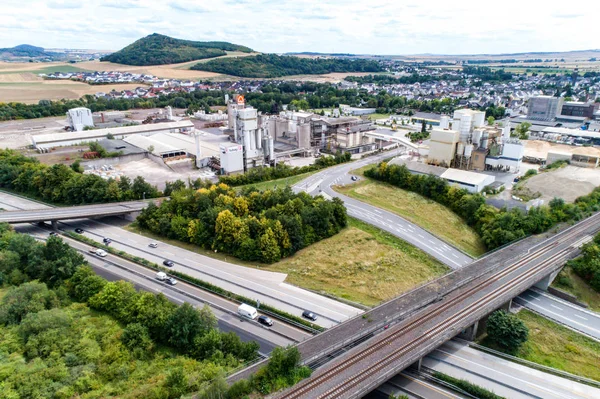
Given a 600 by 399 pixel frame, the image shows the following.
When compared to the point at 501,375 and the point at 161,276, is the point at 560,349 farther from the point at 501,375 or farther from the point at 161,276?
the point at 161,276

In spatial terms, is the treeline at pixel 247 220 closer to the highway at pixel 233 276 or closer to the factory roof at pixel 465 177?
the highway at pixel 233 276

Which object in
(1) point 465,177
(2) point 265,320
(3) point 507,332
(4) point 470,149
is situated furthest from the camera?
(4) point 470,149

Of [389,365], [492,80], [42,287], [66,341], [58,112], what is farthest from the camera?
[492,80]

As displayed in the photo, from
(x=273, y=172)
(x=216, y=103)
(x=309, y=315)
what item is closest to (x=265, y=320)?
(x=309, y=315)

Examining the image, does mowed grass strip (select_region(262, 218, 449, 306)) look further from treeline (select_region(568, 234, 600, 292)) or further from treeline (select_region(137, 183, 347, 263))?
treeline (select_region(568, 234, 600, 292))

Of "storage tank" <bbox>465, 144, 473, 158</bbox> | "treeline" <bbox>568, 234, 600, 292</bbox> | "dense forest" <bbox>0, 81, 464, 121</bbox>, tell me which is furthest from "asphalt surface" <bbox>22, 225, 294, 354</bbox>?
"dense forest" <bbox>0, 81, 464, 121</bbox>

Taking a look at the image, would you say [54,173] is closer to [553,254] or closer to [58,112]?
[553,254]

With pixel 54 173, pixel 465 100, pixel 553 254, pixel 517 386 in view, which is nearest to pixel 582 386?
pixel 517 386

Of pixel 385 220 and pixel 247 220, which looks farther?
pixel 385 220
